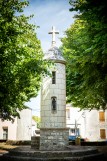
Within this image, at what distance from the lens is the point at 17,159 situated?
52.1ft

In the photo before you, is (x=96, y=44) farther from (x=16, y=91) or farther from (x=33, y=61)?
(x=16, y=91)

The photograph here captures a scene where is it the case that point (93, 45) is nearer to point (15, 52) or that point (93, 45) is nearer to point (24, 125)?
point (15, 52)

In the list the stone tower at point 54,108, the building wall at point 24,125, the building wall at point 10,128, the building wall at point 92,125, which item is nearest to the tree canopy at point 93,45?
the stone tower at point 54,108

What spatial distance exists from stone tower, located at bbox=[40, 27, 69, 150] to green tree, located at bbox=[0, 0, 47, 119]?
1461 millimetres

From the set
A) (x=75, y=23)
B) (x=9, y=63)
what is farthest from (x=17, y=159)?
(x=75, y=23)

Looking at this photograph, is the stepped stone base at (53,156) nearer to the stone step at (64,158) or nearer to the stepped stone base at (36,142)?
the stone step at (64,158)

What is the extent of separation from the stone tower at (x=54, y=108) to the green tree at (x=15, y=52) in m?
1.46

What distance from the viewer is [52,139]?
58.4 ft

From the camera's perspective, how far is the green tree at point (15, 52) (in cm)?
1511

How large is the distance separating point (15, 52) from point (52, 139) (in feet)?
23.6

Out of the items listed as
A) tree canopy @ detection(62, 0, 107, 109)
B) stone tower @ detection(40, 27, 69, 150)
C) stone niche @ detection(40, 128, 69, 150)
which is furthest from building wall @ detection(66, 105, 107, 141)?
tree canopy @ detection(62, 0, 107, 109)

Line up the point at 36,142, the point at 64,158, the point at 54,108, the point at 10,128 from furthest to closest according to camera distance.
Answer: the point at 10,128
the point at 36,142
the point at 54,108
the point at 64,158

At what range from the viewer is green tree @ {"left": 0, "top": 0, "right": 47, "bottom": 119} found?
15109 mm

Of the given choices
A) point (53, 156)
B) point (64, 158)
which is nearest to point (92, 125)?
point (53, 156)
